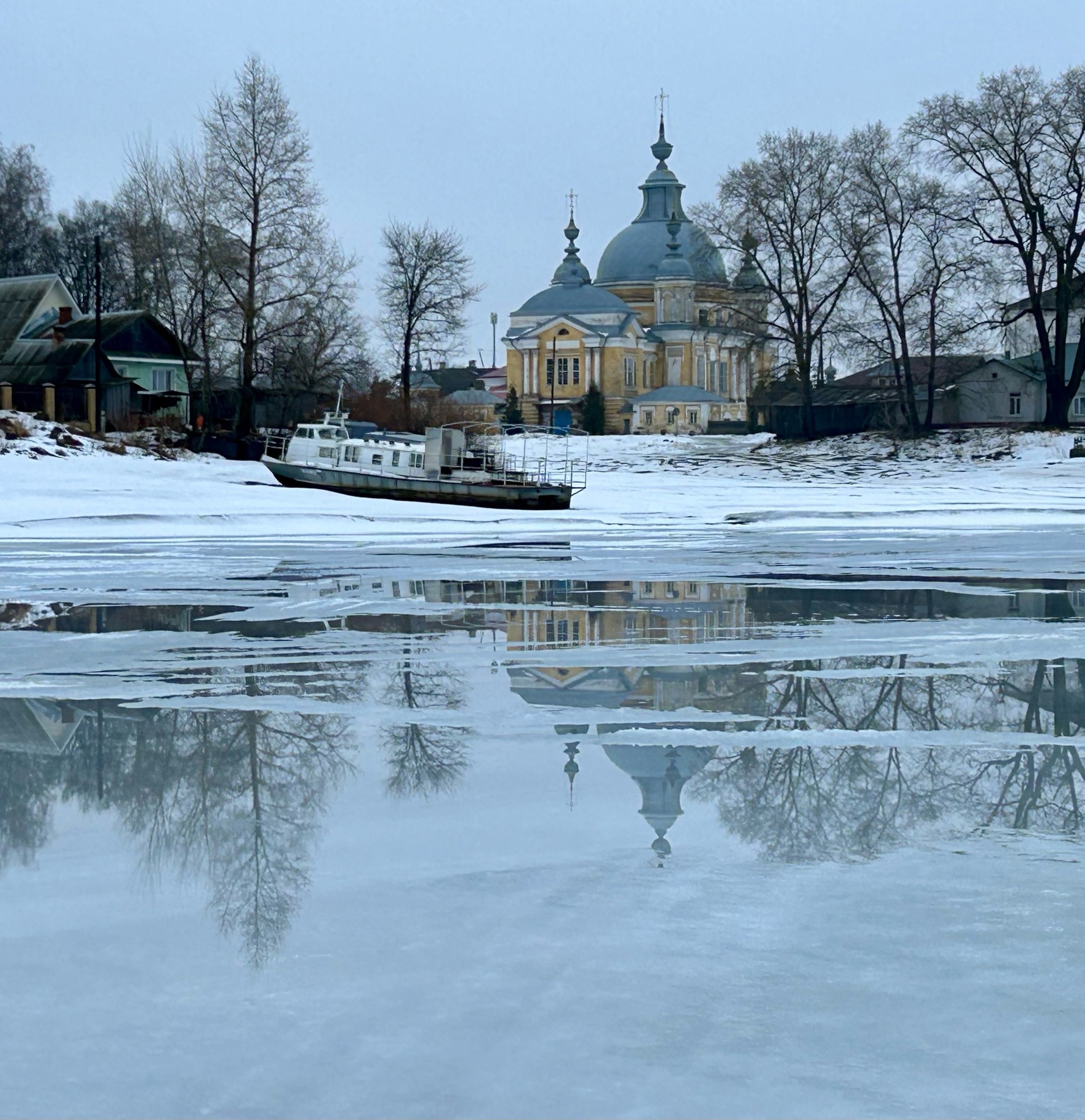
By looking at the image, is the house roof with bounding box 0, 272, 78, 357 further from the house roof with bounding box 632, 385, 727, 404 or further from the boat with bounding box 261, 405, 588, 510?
the house roof with bounding box 632, 385, 727, 404

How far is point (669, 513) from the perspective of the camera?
38.9 meters

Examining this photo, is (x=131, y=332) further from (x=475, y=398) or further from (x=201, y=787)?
(x=201, y=787)

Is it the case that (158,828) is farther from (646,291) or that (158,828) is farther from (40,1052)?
(646,291)

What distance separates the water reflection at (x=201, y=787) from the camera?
662cm


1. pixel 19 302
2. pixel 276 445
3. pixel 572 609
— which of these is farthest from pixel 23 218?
pixel 572 609

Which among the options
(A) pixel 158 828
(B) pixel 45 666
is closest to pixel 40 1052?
(A) pixel 158 828

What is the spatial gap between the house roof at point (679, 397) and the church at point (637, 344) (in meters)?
0.08

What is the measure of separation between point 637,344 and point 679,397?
7350mm

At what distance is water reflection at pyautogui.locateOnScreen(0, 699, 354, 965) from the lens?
21.7ft

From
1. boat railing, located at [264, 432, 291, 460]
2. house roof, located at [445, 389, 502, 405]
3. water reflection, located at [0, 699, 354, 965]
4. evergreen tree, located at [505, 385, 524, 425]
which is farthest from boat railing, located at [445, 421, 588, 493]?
water reflection, located at [0, 699, 354, 965]

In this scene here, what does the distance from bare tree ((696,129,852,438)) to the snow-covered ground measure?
39.2 ft

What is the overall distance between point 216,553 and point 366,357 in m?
57.9

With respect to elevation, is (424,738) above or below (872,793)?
above

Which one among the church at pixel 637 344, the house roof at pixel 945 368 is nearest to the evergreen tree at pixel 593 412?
the church at pixel 637 344
